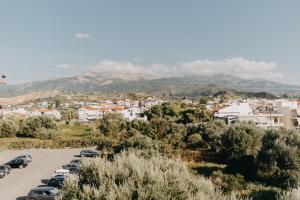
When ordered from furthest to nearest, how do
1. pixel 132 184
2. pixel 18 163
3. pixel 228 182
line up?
1. pixel 18 163
2. pixel 228 182
3. pixel 132 184

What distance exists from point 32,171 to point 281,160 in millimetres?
24830

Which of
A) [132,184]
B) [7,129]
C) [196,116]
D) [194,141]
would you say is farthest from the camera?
[196,116]

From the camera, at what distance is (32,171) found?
41438 mm

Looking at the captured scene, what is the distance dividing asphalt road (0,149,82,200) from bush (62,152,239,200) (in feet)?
52.4

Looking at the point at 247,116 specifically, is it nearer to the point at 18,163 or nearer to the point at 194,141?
the point at 194,141

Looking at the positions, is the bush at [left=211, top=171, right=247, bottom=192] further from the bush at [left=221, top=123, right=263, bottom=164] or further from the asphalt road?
the asphalt road

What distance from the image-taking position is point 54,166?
4384 cm

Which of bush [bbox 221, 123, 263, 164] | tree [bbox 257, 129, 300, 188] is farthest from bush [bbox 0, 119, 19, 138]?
tree [bbox 257, 129, 300, 188]

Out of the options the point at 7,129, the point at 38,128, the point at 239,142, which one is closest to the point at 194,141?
the point at 239,142

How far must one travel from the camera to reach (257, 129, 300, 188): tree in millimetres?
31172

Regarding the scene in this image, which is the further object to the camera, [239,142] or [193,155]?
[193,155]

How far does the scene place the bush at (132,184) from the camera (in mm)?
13781

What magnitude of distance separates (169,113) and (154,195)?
79.4 metres

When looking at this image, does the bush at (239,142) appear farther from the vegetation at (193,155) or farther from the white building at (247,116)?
the white building at (247,116)
